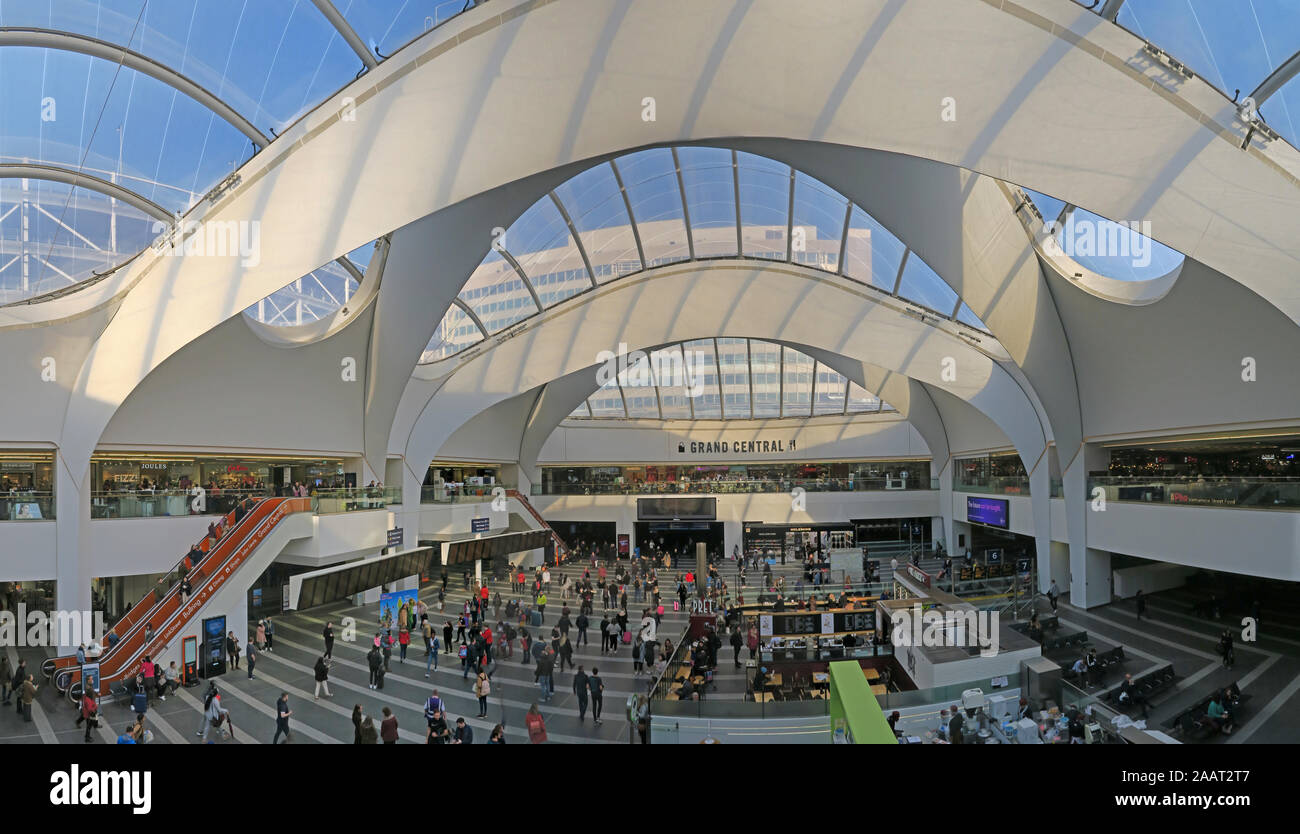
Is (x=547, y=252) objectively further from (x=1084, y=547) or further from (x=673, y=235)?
(x=1084, y=547)

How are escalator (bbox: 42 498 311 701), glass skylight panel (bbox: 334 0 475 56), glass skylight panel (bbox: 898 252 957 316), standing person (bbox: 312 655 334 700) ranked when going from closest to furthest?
glass skylight panel (bbox: 334 0 475 56) → standing person (bbox: 312 655 334 700) → escalator (bbox: 42 498 311 701) → glass skylight panel (bbox: 898 252 957 316)

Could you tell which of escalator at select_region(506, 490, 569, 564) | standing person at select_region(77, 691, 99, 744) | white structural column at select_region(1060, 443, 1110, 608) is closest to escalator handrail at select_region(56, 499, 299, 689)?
standing person at select_region(77, 691, 99, 744)

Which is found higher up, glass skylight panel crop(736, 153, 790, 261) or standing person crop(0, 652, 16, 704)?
glass skylight panel crop(736, 153, 790, 261)

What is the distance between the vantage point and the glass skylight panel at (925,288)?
23891 millimetres

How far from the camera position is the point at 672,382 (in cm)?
4097

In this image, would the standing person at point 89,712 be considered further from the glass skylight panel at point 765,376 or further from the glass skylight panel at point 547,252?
the glass skylight panel at point 765,376

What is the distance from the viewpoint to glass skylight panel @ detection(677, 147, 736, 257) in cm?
2122

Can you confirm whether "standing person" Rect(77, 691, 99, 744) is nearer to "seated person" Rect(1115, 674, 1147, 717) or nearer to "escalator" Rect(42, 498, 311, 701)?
"escalator" Rect(42, 498, 311, 701)

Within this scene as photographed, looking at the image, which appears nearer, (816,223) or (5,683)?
(5,683)

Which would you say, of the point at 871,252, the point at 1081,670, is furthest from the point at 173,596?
the point at 871,252

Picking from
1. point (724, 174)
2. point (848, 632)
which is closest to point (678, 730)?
point (848, 632)

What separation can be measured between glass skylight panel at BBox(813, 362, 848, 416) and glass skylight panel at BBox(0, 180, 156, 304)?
31.5 metres

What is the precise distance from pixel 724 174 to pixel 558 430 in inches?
870

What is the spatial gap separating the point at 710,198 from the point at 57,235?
17.1 metres
